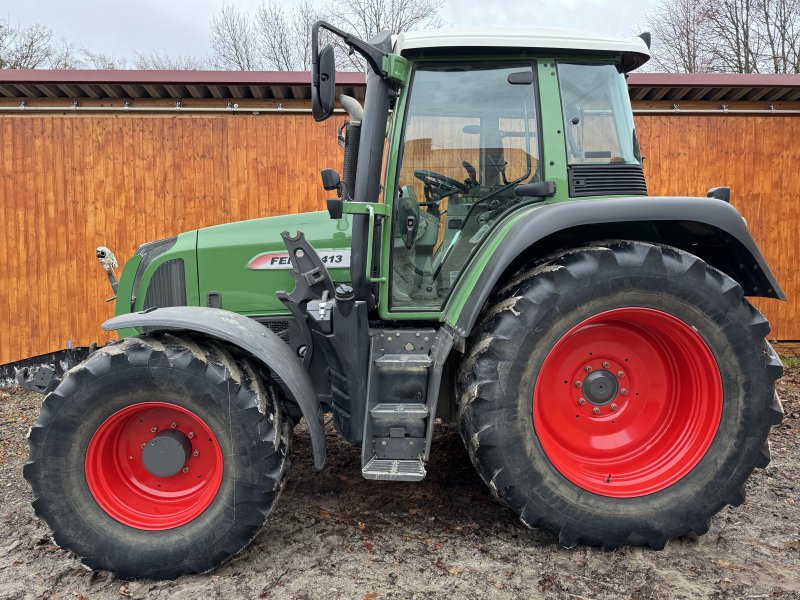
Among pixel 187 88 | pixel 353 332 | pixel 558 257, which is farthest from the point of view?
pixel 187 88

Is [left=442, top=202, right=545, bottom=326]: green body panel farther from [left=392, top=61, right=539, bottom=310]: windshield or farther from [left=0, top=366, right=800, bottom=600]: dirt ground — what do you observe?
[left=0, top=366, right=800, bottom=600]: dirt ground

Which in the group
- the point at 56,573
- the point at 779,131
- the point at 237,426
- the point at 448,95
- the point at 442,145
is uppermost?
the point at 779,131

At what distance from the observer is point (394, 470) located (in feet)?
8.71

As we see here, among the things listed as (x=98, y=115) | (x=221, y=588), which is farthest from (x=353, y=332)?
(x=98, y=115)

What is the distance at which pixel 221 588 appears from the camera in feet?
8.18

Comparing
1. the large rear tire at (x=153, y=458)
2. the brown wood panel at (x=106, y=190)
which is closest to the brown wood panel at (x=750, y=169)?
the brown wood panel at (x=106, y=190)

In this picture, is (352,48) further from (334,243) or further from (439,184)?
(334,243)

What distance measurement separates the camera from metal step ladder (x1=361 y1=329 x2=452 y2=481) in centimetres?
274

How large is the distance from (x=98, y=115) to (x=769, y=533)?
7.62 meters

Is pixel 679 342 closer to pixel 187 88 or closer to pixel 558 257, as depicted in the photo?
pixel 558 257

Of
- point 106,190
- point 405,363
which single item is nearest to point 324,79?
point 405,363

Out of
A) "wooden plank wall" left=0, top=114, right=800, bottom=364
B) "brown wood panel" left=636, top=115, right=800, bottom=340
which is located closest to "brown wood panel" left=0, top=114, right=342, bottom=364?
"wooden plank wall" left=0, top=114, right=800, bottom=364

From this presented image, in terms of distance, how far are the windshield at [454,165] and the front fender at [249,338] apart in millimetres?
630

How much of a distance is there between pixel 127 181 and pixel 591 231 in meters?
6.13
